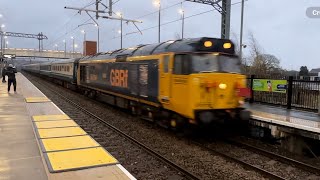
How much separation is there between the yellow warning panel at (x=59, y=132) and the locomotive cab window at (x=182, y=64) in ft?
10.6

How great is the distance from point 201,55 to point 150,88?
2569mm

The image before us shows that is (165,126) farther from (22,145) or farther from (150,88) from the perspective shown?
(22,145)

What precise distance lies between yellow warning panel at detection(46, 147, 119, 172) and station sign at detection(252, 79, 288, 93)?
29.6 ft

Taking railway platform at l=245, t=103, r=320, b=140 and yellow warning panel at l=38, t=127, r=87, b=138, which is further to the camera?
yellow warning panel at l=38, t=127, r=87, b=138

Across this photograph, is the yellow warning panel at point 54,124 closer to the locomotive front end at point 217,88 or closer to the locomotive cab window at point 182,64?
the locomotive cab window at point 182,64

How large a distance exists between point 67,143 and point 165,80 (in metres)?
3.57

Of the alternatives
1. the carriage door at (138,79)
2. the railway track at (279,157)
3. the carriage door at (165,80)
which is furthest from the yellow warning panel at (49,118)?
the railway track at (279,157)

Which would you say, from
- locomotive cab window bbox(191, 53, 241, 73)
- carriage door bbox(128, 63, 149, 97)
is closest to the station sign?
locomotive cab window bbox(191, 53, 241, 73)

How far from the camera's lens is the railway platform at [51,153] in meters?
6.16

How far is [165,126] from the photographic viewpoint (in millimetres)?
11250

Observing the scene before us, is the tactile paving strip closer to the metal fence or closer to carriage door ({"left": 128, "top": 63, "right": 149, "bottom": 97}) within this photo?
carriage door ({"left": 128, "top": 63, "right": 149, "bottom": 97})

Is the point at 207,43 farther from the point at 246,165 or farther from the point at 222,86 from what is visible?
the point at 246,165

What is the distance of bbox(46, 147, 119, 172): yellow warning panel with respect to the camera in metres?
6.52

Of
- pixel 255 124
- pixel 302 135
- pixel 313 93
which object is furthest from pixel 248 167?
pixel 313 93
